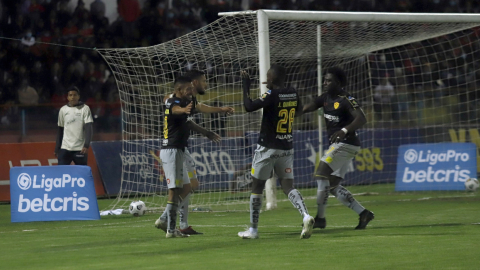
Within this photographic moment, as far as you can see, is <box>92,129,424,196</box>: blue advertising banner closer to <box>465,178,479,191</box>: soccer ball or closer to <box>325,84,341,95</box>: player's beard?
<box>465,178,479,191</box>: soccer ball

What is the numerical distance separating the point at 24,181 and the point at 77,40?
387 inches

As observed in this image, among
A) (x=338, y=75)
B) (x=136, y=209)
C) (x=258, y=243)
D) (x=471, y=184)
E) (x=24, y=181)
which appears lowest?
(x=258, y=243)

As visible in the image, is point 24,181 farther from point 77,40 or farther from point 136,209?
point 77,40

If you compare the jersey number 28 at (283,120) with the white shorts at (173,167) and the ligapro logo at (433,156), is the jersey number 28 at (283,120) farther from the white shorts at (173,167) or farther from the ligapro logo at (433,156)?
the ligapro logo at (433,156)

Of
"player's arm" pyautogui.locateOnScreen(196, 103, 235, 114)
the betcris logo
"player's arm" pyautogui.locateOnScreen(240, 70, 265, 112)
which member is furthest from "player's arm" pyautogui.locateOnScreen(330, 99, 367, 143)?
the betcris logo

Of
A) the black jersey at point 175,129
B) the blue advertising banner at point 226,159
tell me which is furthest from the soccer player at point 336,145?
the blue advertising banner at point 226,159

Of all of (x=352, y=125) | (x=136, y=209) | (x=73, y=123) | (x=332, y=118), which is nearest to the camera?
(x=352, y=125)

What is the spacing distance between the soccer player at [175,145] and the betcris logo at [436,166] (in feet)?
30.4

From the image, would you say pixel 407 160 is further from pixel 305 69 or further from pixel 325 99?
pixel 325 99

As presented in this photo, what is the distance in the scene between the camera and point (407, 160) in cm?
1745

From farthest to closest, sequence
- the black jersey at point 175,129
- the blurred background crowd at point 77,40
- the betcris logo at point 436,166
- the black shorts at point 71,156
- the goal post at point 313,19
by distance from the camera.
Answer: the blurred background crowd at point 77,40 < the betcris logo at point 436,166 < the goal post at point 313,19 < the black shorts at point 71,156 < the black jersey at point 175,129

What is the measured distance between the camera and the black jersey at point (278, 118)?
29.1 ft

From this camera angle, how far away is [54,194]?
11.5m

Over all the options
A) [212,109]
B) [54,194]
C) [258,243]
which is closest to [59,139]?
[54,194]
